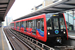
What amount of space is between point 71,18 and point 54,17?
30.6 feet

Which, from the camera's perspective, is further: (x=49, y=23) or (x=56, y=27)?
(x=56, y=27)

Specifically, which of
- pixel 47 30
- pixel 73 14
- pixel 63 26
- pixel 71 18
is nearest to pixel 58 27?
pixel 63 26

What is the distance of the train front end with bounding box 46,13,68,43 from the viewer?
8839 millimetres

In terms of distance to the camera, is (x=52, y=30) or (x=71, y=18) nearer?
(x=52, y=30)

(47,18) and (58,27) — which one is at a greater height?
(47,18)

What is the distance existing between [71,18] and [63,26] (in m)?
8.84

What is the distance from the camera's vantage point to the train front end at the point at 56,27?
884 centimetres

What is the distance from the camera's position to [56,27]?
9.09 metres

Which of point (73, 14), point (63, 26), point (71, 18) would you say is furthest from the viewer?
point (71, 18)

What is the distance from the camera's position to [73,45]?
9703 mm

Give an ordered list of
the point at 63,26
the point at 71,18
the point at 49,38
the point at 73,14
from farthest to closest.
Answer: the point at 71,18 → the point at 73,14 → the point at 63,26 → the point at 49,38

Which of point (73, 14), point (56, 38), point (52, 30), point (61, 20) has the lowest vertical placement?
point (56, 38)

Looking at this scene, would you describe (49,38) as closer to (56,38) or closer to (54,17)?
(56,38)

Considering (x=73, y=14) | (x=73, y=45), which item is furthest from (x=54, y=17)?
(x=73, y=14)
